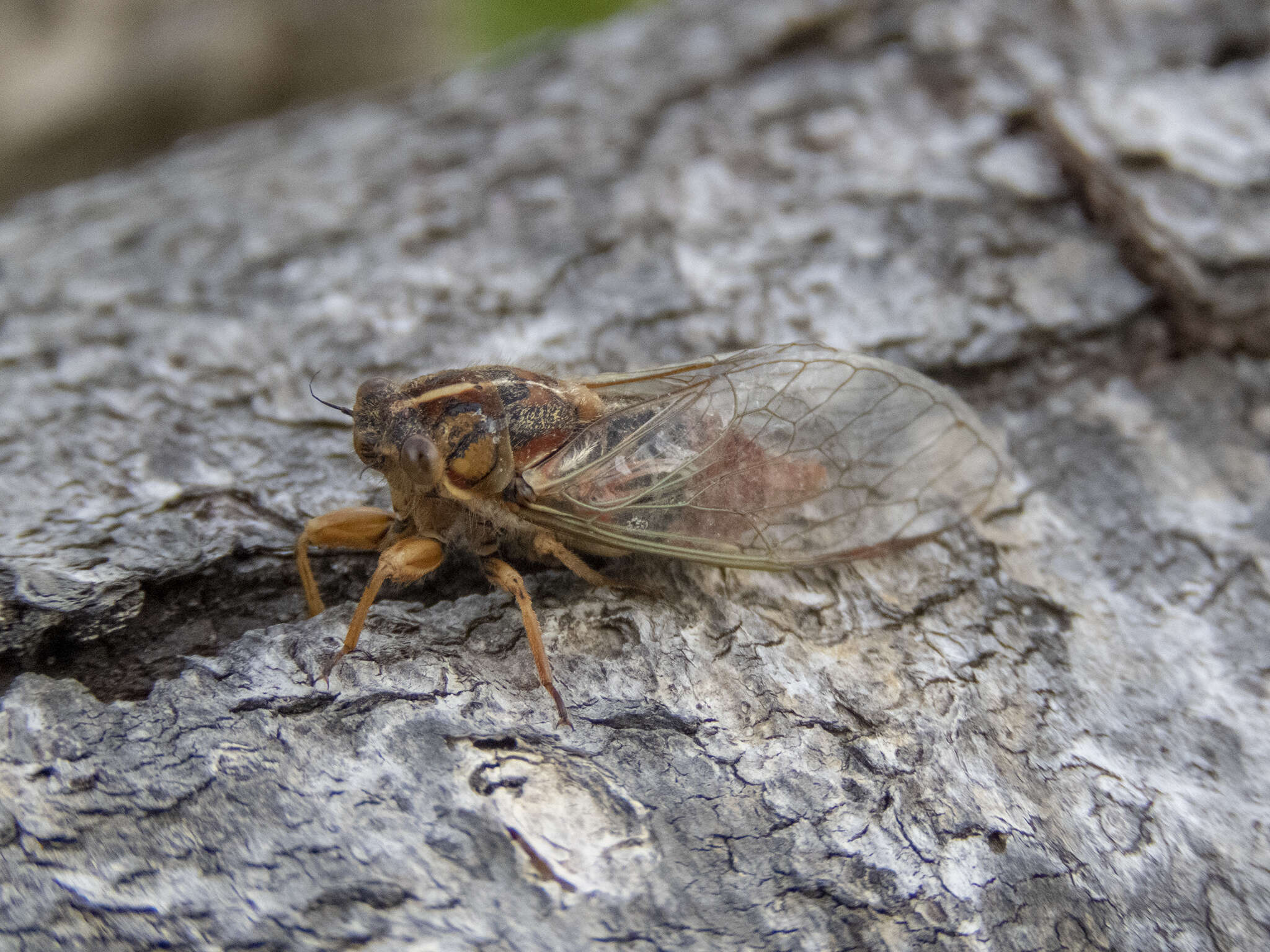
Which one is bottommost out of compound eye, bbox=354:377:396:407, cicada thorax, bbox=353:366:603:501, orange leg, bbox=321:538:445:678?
orange leg, bbox=321:538:445:678

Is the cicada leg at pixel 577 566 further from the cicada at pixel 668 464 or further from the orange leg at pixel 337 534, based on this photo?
the orange leg at pixel 337 534

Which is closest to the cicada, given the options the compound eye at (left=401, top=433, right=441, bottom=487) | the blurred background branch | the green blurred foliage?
the compound eye at (left=401, top=433, right=441, bottom=487)

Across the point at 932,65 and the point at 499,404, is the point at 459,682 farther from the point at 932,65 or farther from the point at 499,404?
the point at 932,65

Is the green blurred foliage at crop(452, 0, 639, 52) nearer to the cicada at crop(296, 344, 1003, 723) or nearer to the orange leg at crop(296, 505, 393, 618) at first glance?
the cicada at crop(296, 344, 1003, 723)

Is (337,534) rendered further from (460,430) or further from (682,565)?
(682,565)

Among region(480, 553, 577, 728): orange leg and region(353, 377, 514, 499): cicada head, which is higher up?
region(353, 377, 514, 499): cicada head
